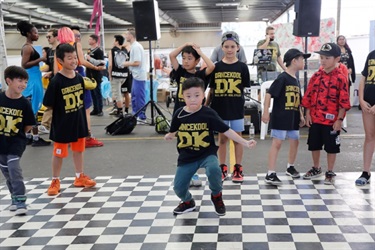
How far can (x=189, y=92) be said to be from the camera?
319 cm

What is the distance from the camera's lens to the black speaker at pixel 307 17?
7.03 meters

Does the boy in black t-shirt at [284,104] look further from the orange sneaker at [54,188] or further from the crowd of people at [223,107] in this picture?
the orange sneaker at [54,188]

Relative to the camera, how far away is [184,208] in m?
3.36

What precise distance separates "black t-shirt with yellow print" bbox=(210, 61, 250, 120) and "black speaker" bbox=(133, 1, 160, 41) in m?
3.77

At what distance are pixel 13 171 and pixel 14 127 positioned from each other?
0.36m

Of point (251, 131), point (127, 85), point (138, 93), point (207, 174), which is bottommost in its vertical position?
point (251, 131)

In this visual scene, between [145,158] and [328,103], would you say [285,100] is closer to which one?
[328,103]

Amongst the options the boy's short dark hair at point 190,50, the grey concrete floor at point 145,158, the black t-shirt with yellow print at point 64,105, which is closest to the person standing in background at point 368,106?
the grey concrete floor at point 145,158

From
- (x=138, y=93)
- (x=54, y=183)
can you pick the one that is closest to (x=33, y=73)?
(x=138, y=93)

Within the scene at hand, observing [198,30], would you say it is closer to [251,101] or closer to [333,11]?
[333,11]

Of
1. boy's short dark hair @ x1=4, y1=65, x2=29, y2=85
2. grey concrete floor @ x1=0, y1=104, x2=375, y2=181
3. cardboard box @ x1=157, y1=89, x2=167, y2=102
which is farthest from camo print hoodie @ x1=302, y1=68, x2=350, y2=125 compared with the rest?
cardboard box @ x1=157, y1=89, x2=167, y2=102

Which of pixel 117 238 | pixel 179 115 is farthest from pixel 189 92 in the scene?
pixel 117 238

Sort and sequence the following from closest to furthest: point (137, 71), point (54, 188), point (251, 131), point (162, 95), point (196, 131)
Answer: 1. point (196, 131)
2. point (54, 188)
3. point (251, 131)
4. point (137, 71)
5. point (162, 95)

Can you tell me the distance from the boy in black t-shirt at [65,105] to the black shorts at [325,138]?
221 cm
